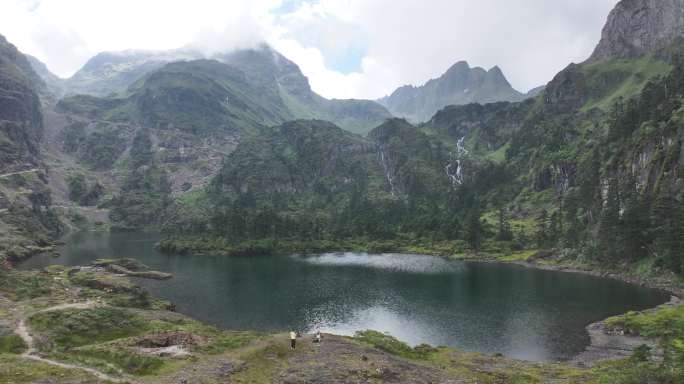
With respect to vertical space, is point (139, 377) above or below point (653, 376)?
below

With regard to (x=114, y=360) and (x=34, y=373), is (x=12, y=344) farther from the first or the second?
(x=34, y=373)

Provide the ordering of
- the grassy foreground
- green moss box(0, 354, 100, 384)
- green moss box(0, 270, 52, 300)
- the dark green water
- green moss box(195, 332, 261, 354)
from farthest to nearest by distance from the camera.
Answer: green moss box(0, 270, 52, 300), the dark green water, green moss box(195, 332, 261, 354), the grassy foreground, green moss box(0, 354, 100, 384)

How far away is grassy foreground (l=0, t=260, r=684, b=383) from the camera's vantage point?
50.1 m

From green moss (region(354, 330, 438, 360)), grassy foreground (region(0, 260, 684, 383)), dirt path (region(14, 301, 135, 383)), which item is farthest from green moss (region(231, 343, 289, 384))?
green moss (region(354, 330, 438, 360))

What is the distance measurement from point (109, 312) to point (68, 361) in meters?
30.6

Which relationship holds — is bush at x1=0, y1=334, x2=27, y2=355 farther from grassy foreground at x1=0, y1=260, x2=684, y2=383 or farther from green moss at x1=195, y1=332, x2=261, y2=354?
green moss at x1=195, y1=332, x2=261, y2=354

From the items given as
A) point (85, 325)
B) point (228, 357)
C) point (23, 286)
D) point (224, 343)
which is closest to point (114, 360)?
point (228, 357)

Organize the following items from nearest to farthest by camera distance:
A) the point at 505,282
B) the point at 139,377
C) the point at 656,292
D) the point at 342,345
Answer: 1. the point at 139,377
2. the point at 342,345
3. the point at 656,292
4. the point at 505,282

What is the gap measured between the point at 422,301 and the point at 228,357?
78.2 m

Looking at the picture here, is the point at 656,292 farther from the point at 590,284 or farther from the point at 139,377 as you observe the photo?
the point at 139,377

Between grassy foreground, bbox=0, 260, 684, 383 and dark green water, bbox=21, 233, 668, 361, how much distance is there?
57.2 feet

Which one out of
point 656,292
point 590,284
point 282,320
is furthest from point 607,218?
point 282,320

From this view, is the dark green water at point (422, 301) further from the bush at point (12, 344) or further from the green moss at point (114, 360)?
the bush at point (12, 344)

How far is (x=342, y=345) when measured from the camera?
6594cm
